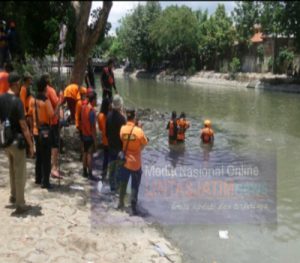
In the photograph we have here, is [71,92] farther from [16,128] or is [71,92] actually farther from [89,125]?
[16,128]

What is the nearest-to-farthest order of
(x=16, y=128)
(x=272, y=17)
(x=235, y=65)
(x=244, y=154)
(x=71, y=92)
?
(x=16, y=128), (x=71, y=92), (x=244, y=154), (x=272, y=17), (x=235, y=65)

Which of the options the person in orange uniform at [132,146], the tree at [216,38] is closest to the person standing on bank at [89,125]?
the person in orange uniform at [132,146]

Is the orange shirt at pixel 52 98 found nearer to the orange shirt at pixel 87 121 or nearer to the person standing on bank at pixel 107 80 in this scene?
the orange shirt at pixel 87 121

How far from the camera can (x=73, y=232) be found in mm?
6875

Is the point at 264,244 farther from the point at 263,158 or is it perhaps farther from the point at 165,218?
the point at 263,158

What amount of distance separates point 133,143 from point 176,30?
50741 mm

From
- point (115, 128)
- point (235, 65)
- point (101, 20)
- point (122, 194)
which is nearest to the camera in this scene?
point (122, 194)

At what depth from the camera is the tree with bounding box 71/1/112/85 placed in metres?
12.5

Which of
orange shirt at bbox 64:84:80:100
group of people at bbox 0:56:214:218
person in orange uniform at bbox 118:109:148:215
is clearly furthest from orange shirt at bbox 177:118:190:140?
person in orange uniform at bbox 118:109:148:215

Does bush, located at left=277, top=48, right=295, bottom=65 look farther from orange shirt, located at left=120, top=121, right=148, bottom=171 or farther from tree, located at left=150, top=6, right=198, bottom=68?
orange shirt, located at left=120, top=121, right=148, bottom=171

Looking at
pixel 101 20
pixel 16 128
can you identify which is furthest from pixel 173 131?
pixel 16 128

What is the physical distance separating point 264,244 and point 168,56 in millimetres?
58246

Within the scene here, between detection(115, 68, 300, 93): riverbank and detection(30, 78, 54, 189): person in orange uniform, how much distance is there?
3179 cm

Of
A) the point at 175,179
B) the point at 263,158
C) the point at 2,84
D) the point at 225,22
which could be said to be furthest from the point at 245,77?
the point at 2,84
